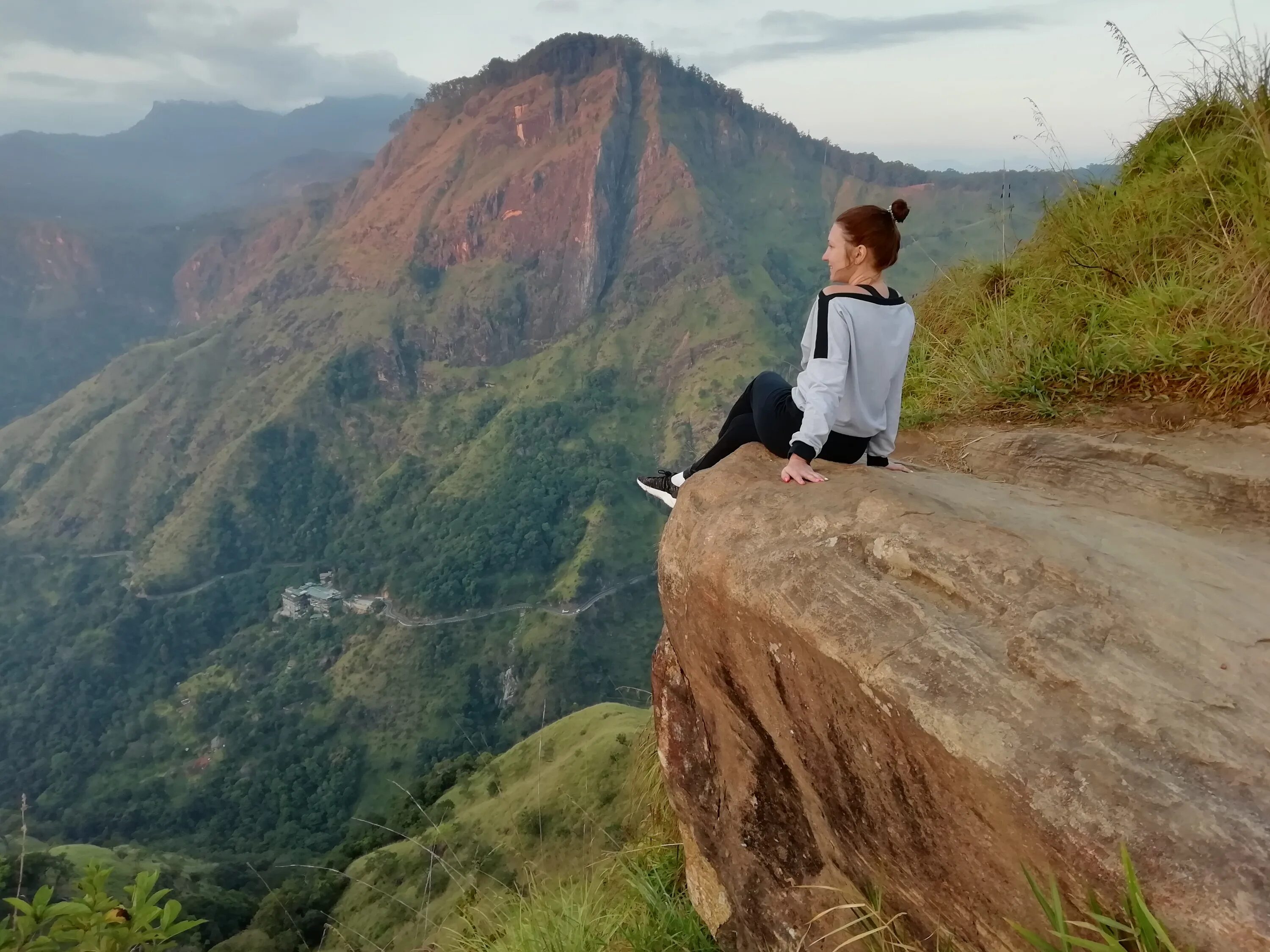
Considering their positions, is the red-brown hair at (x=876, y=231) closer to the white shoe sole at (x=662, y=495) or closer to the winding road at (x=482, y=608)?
the white shoe sole at (x=662, y=495)

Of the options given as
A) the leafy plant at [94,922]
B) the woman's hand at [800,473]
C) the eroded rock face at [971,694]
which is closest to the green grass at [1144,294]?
the eroded rock face at [971,694]

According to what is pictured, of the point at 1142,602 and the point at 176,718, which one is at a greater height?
the point at 1142,602

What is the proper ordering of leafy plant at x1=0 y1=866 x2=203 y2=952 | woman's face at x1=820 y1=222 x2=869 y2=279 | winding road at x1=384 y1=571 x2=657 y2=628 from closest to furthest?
1. leafy plant at x1=0 y1=866 x2=203 y2=952
2. woman's face at x1=820 y1=222 x2=869 y2=279
3. winding road at x1=384 y1=571 x2=657 y2=628

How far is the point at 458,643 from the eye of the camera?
282ft

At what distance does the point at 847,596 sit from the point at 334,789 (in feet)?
233

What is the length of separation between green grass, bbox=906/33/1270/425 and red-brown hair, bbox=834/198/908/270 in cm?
249

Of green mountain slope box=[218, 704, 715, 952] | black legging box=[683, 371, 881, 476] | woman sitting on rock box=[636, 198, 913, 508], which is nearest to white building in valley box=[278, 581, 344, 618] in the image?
green mountain slope box=[218, 704, 715, 952]

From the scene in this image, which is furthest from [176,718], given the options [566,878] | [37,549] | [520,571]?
[566,878]

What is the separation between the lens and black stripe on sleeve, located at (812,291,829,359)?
3.64m

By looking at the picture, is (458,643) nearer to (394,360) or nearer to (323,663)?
(323,663)

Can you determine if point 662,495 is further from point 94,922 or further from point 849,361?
point 94,922

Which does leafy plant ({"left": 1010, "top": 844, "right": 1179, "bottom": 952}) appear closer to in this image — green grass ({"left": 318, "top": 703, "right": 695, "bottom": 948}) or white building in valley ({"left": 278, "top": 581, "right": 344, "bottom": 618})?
green grass ({"left": 318, "top": 703, "right": 695, "bottom": 948})

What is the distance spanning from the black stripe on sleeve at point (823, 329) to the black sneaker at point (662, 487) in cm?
202

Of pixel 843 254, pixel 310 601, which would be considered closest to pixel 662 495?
pixel 843 254
